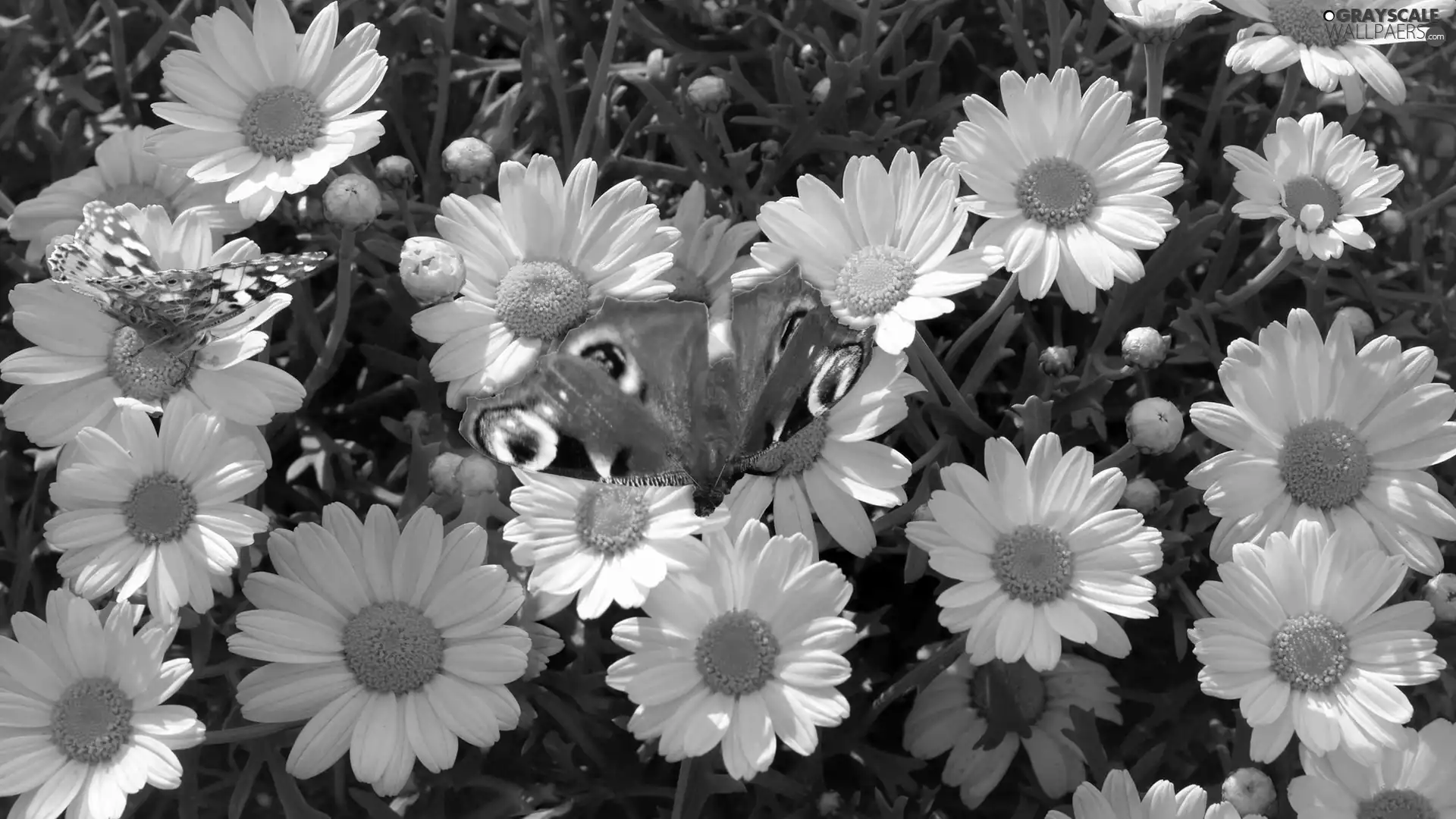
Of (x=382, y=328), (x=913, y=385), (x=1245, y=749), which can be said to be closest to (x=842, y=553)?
(x=913, y=385)

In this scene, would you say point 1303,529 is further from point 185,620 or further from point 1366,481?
point 185,620

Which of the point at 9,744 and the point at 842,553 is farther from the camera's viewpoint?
the point at 842,553

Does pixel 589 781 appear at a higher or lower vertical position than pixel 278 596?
lower

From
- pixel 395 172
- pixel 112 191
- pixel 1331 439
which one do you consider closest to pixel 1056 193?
pixel 1331 439

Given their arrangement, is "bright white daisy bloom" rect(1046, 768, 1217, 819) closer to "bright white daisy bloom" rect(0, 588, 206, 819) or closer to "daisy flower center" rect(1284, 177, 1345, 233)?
"daisy flower center" rect(1284, 177, 1345, 233)

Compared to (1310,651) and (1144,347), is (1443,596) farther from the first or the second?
(1144,347)

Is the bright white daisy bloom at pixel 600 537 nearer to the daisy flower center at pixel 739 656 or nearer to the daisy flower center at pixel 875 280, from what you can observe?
the daisy flower center at pixel 739 656
